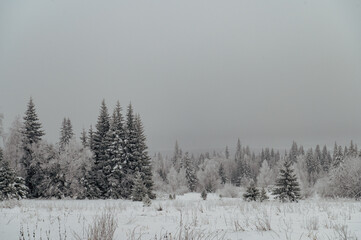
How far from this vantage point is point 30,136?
30328mm

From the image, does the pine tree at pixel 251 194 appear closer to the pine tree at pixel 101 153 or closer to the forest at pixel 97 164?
the forest at pixel 97 164

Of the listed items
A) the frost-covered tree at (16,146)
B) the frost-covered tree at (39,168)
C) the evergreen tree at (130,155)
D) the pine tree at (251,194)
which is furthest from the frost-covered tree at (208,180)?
the frost-covered tree at (16,146)

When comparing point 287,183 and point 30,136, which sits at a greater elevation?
point 30,136

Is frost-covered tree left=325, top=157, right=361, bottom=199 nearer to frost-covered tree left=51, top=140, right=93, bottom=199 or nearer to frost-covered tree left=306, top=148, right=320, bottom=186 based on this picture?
frost-covered tree left=51, top=140, right=93, bottom=199

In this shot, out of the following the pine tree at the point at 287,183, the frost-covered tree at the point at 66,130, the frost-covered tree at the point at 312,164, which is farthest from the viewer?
the frost-covered tree at the point at 312,164

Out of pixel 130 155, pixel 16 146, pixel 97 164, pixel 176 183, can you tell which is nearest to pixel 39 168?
pixel 16 146

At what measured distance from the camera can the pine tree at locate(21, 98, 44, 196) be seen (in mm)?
28234

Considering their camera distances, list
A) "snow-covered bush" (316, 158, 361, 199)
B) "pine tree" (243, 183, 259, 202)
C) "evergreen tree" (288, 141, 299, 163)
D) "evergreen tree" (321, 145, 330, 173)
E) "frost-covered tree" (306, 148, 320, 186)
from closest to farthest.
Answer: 1. "pine tree" (243, 183, 259, 202)
2. "snow-covered bush" (316, 158, 361, 199)
3. "frost-covered tree" (306, 148, 320, 186)
4. "evergreen tree" (321, 145, 330, 173)
5. "evergreen tree" (288, 141, 299, 163)

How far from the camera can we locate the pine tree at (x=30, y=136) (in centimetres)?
2823

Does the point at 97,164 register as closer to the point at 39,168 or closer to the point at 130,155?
the point at 130,155

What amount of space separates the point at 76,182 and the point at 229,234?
2782cm

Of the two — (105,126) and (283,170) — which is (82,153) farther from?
(283,170)

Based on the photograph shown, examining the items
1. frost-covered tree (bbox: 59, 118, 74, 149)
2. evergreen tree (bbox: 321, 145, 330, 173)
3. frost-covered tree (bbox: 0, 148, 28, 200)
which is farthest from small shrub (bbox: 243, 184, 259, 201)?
evergreen tree (bbox: 321, 145, 330, 173)

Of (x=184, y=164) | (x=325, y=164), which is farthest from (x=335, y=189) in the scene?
(x=325, y=164)
